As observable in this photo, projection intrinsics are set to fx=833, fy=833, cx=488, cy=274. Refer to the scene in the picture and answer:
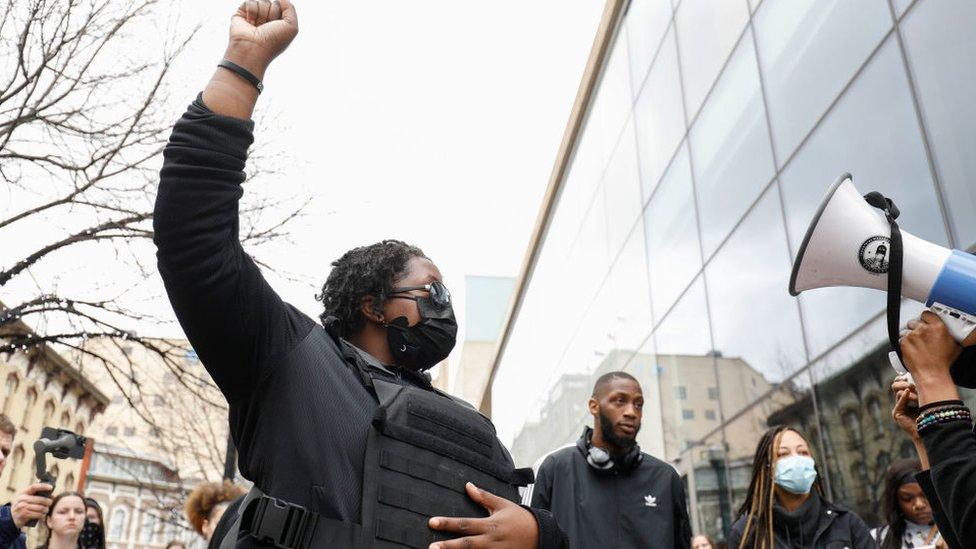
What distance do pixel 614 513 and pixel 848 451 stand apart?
128 inches

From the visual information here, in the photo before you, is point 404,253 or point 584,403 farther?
point 584,403

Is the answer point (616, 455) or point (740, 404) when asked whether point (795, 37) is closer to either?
point (740, 404)

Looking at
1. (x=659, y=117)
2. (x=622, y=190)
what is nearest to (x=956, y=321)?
(x=659, y=117)

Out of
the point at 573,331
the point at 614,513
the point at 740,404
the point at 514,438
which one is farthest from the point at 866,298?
the point at 514,438

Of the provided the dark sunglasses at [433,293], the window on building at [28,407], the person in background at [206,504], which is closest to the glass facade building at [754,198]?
the dark sunglasses at [433,293]

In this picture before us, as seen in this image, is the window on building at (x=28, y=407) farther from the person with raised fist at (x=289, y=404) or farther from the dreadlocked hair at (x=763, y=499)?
the person with raised fist at (x=289, y=404)

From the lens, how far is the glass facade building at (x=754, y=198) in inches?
249

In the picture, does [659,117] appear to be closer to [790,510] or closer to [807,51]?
[807,51]

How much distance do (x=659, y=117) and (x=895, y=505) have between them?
30.3 ft

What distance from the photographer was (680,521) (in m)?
4.94

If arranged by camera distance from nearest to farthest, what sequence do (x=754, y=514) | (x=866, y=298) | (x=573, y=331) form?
(x=754, y=514), (x=866, y=298), (x=573, y=331)

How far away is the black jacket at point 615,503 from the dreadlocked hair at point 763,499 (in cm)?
41

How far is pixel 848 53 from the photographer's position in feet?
24.5

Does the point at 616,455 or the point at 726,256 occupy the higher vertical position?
the point at 726,256
